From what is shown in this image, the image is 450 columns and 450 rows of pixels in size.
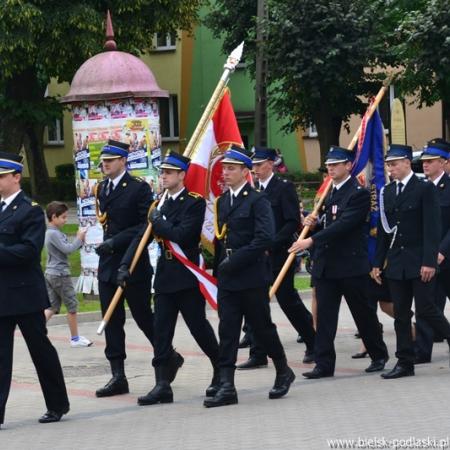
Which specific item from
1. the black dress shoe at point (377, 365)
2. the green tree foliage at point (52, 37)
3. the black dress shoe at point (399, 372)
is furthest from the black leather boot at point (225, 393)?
the green tree foliage at point (52, 37)

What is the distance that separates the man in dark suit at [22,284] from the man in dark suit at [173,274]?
3.08 feet

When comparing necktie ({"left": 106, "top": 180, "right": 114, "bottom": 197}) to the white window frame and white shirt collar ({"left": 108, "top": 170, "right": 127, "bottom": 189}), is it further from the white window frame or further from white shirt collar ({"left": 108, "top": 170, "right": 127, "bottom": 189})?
the white window frame

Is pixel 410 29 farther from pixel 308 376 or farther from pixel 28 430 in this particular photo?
pixel 28 430

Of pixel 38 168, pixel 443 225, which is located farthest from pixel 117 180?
pixel 38 168

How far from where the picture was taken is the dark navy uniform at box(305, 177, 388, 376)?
36.0 feet

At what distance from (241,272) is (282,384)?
0.98 metres

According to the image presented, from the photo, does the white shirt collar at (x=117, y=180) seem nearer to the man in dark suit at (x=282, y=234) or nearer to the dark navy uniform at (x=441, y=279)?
the man in dark suit at (x=282, y=234)

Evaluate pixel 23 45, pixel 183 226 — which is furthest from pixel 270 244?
pixel 23 45

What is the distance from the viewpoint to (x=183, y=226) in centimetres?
1007

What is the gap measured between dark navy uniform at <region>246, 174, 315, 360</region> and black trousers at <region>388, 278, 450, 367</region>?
1.30m

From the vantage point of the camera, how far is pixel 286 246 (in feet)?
39.8

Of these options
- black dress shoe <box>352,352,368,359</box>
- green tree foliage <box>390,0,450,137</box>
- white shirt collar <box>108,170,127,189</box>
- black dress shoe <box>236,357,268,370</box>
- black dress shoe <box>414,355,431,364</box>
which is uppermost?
green tree foliage <box>390,0,450,137</box>

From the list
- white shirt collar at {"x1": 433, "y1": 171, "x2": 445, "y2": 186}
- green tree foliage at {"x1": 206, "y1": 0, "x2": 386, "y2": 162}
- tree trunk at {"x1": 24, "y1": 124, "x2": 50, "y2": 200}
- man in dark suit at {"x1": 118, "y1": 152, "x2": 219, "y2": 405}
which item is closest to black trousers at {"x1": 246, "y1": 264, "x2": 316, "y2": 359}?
white shirt collar at {"x1": 433, "y1": 171, "x2": 445, "y2": 186}

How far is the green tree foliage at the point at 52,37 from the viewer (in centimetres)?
3247
